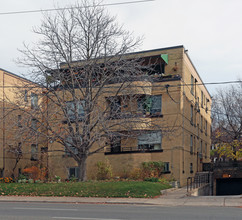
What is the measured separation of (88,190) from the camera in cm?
2233

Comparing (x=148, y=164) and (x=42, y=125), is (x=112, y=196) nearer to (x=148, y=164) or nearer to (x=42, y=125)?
(x=42, y=125)

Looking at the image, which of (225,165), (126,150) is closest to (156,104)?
(126,150)

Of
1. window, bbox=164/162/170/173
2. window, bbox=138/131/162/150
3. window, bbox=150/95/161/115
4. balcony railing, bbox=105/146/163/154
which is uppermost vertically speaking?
window, bbox=150/95/161/115

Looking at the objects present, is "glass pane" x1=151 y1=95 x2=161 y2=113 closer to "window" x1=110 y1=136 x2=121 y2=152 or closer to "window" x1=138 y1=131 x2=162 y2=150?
"window" x1=138 y1=131 x2=162 y2=150

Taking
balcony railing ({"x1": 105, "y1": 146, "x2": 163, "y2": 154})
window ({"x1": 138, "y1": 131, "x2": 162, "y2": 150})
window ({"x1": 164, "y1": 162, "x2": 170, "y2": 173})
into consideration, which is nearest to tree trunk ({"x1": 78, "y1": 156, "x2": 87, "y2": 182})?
balcony railing ({"x1": 105, "y1": 146, "x2": 163, "y2": 154})

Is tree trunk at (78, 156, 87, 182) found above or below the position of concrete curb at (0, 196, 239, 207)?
above

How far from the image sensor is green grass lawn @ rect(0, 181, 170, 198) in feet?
70.3

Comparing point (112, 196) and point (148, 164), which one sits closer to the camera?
point (112, 196)

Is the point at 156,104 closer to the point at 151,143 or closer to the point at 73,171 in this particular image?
the point at 151,143

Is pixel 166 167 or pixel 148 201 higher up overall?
pixel 166 167

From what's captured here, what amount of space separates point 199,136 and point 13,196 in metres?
23.4

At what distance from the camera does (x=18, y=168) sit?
139 ft

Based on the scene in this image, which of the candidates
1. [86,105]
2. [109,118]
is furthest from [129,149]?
[86,105]

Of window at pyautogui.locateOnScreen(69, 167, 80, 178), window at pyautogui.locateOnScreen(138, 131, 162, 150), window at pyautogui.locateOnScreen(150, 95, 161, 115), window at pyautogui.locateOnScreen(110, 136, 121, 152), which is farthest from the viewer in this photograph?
window at pyautogui.locateOnScreen(69, 167, 80, 178)
